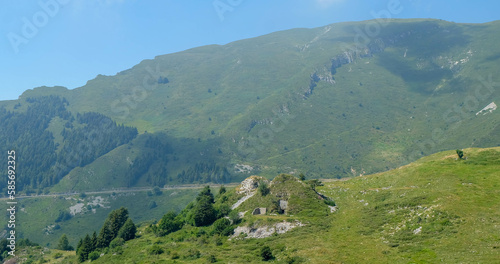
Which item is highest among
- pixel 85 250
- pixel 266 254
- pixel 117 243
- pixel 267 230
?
pixel 266 254

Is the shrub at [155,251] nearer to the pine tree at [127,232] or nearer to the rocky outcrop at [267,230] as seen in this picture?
the rocky outcrop at [267,230]

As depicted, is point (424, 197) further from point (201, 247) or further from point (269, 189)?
point (201, 247)

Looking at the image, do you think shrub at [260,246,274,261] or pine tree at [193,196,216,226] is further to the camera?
pine tree at [193,196,216,226]

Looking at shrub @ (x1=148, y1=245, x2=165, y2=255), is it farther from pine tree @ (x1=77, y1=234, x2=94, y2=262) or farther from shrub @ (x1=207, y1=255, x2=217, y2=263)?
pine tree @ (x1=77, y1=234, x2=94, y2=262)

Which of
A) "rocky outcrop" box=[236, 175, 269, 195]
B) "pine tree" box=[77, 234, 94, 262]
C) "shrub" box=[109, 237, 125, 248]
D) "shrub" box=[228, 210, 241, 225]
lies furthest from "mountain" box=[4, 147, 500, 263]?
"rocky outcrop" box=[236, 175, 269, 195]

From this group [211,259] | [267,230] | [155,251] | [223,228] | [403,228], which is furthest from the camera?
[223,228]

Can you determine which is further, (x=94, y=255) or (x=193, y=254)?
(x=94, y=255)

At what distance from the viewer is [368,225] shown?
58.1 m

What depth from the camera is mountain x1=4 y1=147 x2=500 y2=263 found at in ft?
147

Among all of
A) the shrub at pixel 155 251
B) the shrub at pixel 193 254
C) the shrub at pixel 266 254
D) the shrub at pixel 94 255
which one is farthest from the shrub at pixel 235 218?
the shrub at pixel 94 255

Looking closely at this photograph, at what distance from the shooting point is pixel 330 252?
157 feet

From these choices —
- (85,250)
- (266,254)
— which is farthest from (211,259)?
(85,250)

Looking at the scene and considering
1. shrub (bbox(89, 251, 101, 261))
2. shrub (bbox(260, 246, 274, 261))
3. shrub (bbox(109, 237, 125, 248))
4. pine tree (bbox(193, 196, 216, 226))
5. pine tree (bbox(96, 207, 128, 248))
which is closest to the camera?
shrub (bbox(260, 246, 274, 261))

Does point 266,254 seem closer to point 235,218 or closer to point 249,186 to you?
point 235,218
